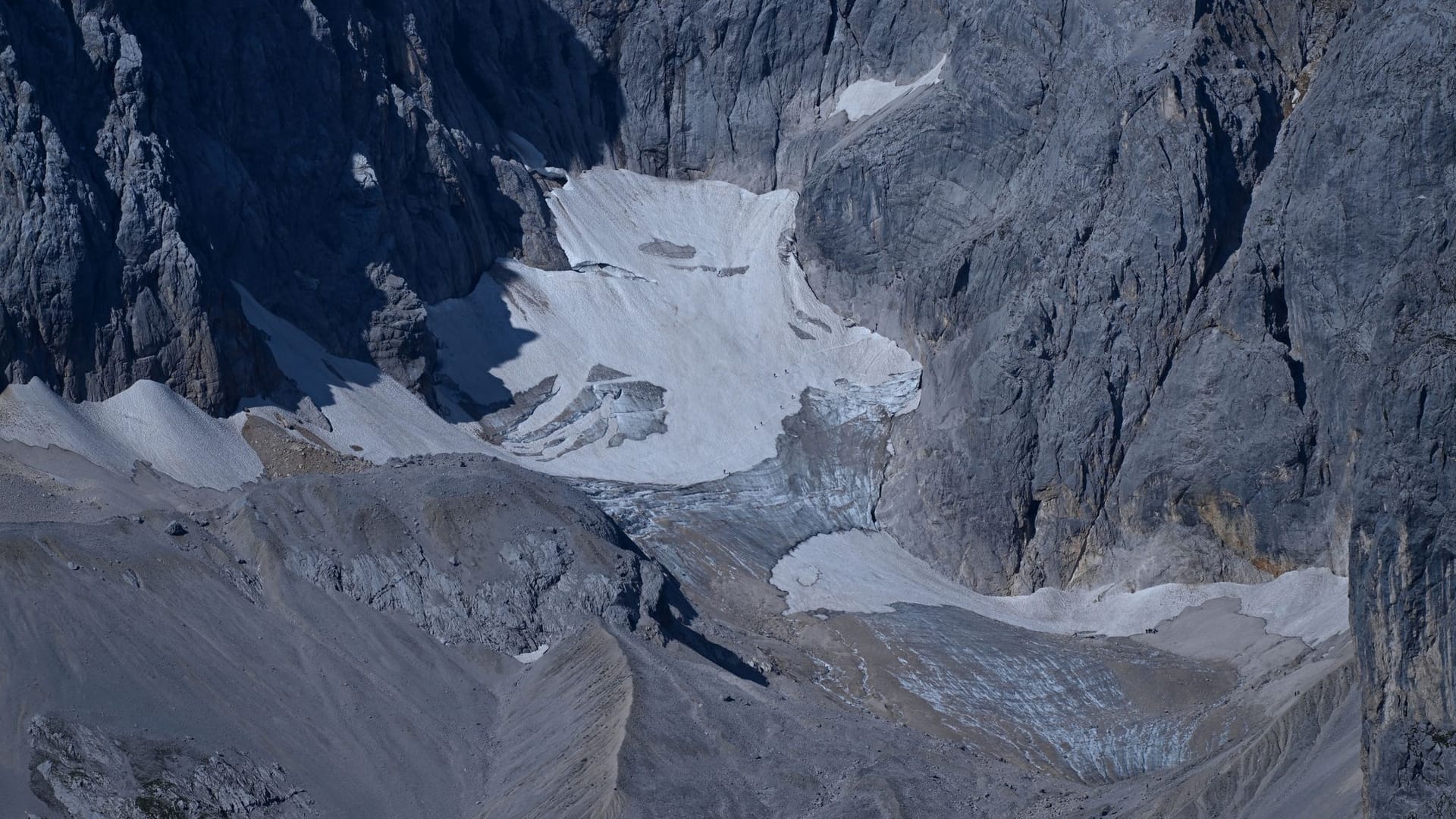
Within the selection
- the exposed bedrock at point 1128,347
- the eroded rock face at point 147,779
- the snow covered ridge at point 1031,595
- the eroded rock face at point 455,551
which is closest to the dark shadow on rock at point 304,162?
the eroded rock face at point 455,551

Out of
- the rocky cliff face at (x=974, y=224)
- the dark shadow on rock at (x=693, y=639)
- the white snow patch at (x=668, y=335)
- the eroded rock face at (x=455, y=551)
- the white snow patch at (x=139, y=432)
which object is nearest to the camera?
the eroded rock face at (x=455, y=551)

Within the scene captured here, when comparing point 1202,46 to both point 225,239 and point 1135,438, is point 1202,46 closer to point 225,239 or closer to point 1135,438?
point 1135,438

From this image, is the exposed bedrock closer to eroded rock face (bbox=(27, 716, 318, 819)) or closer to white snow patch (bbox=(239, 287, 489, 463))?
white snow patch (bbox=(239, 287, 489, 463))

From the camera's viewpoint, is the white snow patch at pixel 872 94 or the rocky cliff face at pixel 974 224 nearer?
the rocky cliff face at pixel 974 224

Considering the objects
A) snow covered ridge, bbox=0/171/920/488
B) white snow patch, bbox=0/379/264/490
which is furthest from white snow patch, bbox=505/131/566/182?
white snow patch, bbox=0/379/264/490

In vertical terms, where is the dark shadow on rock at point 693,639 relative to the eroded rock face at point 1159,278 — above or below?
below

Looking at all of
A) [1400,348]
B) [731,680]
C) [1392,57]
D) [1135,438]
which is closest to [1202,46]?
Result: [1392,57]

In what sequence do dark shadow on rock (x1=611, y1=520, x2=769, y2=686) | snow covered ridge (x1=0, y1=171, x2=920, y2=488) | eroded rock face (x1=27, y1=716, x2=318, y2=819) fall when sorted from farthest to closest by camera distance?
snow covered ridge (x1=0, y1=171, x2=920, y2=488), dark shadow on rock (x1=611, y1=520, x2=769, y2=686), eroded rock face (x1=27, y1=716, x2=318, y2=819)

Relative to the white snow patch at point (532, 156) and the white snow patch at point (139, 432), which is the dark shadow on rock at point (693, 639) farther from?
the white snow patch at point (532, 156)
